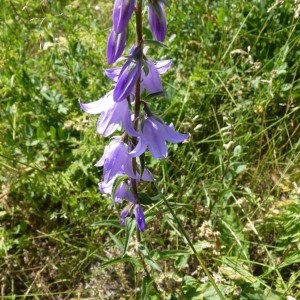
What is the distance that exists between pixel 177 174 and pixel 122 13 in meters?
1.54

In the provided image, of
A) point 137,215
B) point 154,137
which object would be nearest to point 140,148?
point 154,137

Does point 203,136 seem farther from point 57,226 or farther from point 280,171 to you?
point 57,226

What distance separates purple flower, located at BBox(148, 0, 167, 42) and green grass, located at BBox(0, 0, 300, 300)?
27.3 inches

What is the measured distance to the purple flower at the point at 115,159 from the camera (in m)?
1.73

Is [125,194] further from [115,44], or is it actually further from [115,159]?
[115,44]

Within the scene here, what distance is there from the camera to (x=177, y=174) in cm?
281

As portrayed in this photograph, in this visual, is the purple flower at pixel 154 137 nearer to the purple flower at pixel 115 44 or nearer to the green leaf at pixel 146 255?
the purple flower at pixel 115 44

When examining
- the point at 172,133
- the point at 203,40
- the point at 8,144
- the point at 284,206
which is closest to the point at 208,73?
the point at 203,40

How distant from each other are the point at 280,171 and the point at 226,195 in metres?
0.40

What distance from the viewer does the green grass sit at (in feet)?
7.70

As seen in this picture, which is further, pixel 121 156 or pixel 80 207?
pixel 80 207

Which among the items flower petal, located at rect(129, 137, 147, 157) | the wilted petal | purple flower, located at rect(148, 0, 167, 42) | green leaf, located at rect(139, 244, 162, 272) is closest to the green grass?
green leaf, located at rect(139, 244, 162, 272)

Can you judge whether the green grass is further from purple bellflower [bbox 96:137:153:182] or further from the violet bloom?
purple bellflower [bbox 96:137:153:182]

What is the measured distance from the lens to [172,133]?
5.53 ft
